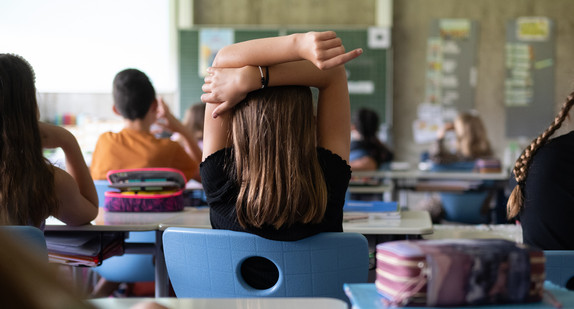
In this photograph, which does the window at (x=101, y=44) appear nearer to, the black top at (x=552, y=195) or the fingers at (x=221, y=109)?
the fingers at (x=221, y=109)

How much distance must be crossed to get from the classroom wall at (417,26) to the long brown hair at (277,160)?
5892mm

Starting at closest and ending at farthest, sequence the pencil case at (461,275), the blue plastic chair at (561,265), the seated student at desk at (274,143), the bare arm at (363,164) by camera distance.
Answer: the pencil case at (461,275) → the blue plastic chair at (561,265) → the seated student at desk at (274,143) → the bare arm at (363,164)

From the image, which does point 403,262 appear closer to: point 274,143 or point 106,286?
point 274,143

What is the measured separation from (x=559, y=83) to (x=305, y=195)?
6604 millimetres

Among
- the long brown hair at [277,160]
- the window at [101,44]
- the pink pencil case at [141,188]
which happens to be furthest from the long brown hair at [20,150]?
the window at [101,44]

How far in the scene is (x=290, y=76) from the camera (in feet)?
5.00

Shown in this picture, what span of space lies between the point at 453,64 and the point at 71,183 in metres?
6.00

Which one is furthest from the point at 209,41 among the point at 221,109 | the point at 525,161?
the point at 525,161

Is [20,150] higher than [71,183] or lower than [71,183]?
higher

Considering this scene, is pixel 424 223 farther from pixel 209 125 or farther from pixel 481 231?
pixel 209 125

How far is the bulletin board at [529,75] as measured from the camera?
719 cm

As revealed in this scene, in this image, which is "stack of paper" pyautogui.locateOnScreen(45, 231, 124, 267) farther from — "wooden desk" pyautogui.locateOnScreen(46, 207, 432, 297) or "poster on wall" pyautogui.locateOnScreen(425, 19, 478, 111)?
"poster on wall" pyautogui.locateOnScreen(425, 19, 478, 111)

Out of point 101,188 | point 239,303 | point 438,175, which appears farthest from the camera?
point 438,175

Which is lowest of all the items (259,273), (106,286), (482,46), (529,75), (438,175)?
(106,286)
